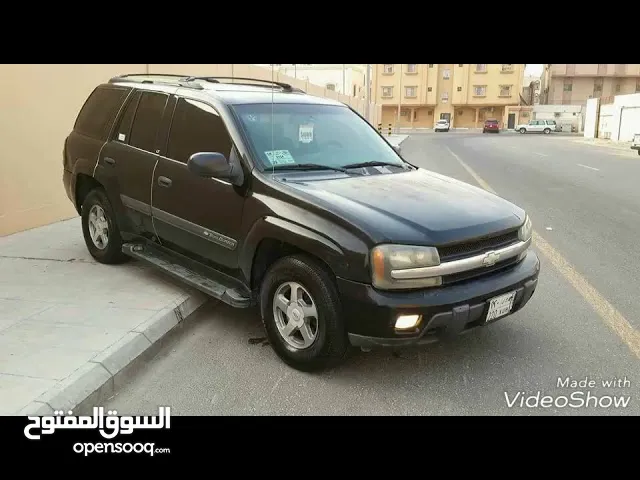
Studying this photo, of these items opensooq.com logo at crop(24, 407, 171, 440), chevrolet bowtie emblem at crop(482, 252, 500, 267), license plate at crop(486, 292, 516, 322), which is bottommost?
opensooq.com logo at crop(24, 407, 171, 440)

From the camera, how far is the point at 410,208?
3.67 metres

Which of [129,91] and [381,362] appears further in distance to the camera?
[129,91]

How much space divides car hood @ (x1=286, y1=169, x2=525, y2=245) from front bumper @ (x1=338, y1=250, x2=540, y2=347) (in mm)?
302

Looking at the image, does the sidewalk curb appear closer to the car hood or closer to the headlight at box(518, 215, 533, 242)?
the car hood

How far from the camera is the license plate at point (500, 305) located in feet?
11.7

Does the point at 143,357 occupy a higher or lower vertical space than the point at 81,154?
lower

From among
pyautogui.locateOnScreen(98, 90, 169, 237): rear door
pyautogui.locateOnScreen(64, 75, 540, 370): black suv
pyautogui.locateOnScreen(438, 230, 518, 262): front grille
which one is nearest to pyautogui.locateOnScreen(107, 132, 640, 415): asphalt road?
pyautogui.locateOnScreen(64, 75, 540, 370): black suv

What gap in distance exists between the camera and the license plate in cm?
355

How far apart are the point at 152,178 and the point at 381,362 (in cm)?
246

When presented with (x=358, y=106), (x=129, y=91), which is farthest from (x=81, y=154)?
(x=358, y=106)

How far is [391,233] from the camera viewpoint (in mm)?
3354

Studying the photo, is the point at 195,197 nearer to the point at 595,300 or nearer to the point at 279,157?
the point at 279,157

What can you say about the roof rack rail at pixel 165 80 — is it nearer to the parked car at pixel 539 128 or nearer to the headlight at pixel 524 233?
the headlight at pixel 524 233

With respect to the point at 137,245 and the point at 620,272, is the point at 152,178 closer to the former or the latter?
the point at 137,245
